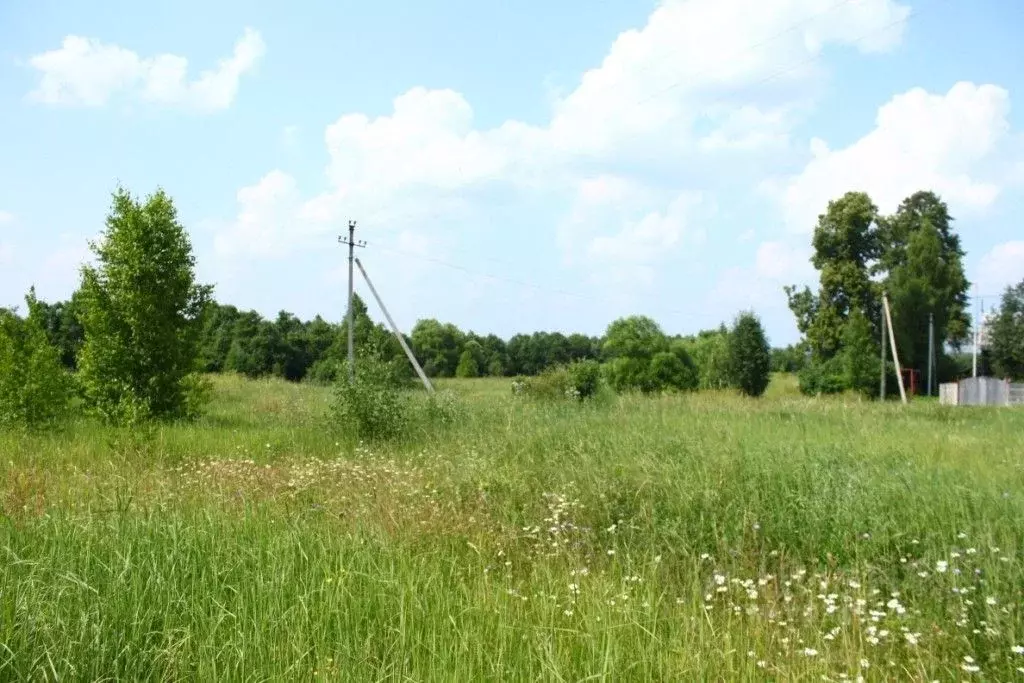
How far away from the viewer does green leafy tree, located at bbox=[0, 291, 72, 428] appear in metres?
14.3

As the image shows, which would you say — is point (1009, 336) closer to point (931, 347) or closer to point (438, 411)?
point (931, 347)

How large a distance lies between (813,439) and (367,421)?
288 inches

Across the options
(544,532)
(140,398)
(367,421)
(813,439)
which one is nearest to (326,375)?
(140,398)

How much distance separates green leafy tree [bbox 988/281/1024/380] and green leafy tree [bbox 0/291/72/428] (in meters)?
49.3

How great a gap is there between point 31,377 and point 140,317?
3289 millimetres

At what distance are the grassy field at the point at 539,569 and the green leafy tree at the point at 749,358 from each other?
26.3 meters

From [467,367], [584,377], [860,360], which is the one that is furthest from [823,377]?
[467,367]

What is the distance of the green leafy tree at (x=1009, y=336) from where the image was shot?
46125 mm

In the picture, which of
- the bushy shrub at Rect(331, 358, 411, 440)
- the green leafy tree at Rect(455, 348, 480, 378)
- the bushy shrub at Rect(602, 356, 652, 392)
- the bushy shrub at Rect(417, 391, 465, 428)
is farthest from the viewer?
the green leafy tree at Rect(455, 348, 480, 378)

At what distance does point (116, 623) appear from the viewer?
3.77 meters

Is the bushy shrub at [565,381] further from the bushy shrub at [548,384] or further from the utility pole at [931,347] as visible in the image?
the utility pole at [931,347]

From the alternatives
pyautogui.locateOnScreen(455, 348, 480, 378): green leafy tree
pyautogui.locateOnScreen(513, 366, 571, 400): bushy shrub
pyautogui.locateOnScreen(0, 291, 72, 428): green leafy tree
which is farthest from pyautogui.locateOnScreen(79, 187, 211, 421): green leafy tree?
pyautogui.locateOnScreen(455, 348, 480, 378): green leafy tree

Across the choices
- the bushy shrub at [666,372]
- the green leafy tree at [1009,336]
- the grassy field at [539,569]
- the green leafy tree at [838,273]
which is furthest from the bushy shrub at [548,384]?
the green leafy tree at [1009,336]

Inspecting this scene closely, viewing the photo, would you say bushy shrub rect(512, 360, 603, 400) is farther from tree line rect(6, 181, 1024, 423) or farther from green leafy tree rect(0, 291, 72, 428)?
green leafy tree rect(0, 291, 72, 428)
